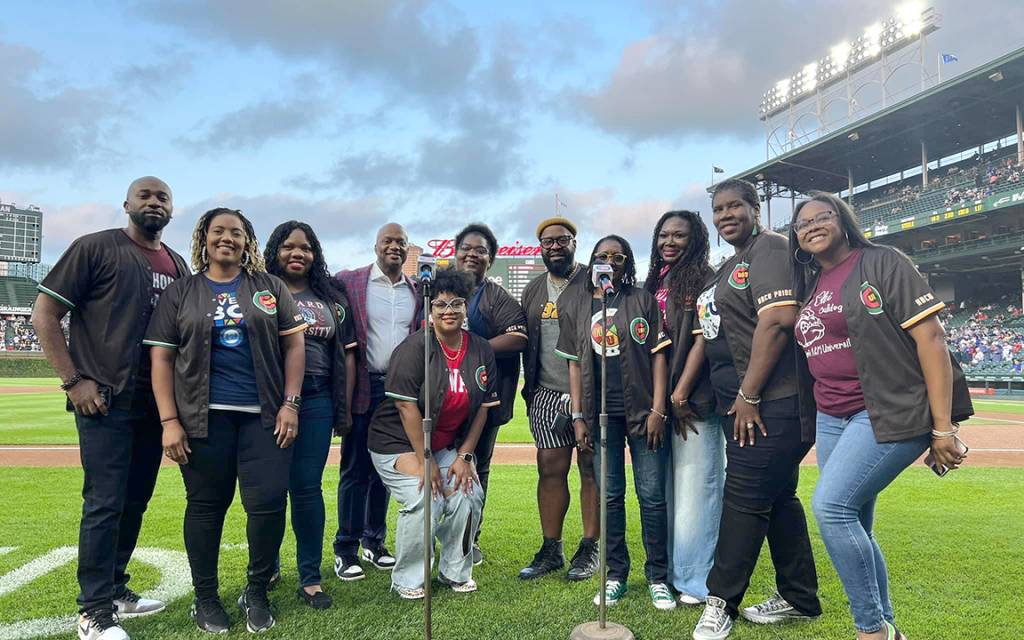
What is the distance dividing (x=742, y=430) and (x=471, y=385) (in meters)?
1.76

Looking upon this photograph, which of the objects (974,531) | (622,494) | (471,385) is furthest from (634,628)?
(974,531)

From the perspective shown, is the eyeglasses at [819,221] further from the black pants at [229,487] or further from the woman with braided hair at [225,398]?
the black pants at [229,487]

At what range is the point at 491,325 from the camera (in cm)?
488

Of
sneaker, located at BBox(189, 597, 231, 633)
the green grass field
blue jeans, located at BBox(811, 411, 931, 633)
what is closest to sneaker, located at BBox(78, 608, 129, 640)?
the green grass field

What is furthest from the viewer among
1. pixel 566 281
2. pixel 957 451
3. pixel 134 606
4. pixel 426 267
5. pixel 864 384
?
pixel 566 281

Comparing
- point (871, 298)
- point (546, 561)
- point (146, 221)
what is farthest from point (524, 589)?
point (146, 221)

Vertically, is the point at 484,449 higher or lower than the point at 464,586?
higher

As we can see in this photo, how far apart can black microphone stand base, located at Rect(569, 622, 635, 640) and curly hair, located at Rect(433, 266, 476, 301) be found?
84.7 inches

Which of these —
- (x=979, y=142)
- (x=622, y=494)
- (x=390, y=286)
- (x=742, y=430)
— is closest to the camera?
(x=742, y=430)

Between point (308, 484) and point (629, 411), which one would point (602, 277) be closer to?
point (629, 411)

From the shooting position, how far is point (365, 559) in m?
4.84

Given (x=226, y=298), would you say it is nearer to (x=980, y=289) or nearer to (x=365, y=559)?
(x=365, y=559)

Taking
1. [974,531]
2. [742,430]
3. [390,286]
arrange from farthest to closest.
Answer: [974,531] → [390,286] → [742,430]

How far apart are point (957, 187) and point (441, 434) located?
42368 millimetres
